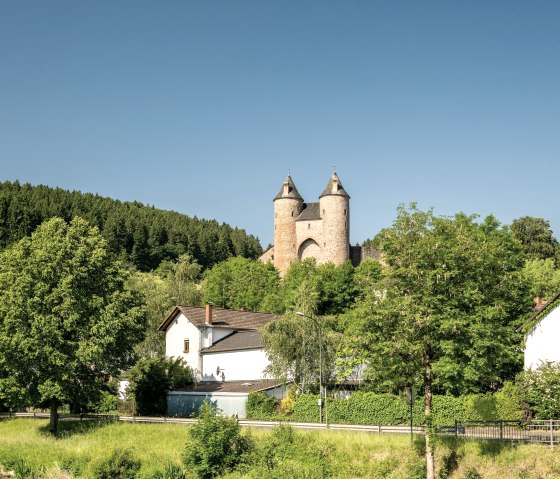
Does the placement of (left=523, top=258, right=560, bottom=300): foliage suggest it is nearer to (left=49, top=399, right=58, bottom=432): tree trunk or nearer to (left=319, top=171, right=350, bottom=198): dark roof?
(left=319, top=171, right=350, bottom=198): dark roof

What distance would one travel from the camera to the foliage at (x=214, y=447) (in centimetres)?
3167

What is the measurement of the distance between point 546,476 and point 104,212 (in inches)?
5121

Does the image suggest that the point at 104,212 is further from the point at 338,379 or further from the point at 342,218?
the point at 338,379

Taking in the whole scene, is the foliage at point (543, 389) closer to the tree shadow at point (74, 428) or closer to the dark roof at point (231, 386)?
the dark roof at point (231, 386)

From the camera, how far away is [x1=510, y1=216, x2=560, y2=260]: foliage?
299 feet

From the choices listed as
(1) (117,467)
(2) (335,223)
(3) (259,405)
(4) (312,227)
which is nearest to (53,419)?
(1) (117,467)

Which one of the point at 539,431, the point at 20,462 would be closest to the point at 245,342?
the point at 20,462

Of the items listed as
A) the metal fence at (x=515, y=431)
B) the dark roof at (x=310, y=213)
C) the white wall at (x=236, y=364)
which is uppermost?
the dark roof at (x=310, y=213)

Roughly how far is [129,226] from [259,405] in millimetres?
100921

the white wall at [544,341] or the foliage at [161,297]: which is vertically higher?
the foliage at [161,297]

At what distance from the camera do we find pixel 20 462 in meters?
36.3

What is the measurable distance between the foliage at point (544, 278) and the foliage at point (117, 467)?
36.4 metres

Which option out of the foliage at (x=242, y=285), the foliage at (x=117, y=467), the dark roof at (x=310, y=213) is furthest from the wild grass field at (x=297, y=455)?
the dark roof at (x=310, y=213)

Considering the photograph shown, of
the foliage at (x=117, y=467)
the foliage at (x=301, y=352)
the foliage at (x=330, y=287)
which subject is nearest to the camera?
the foliage at (x=117, y=467)
